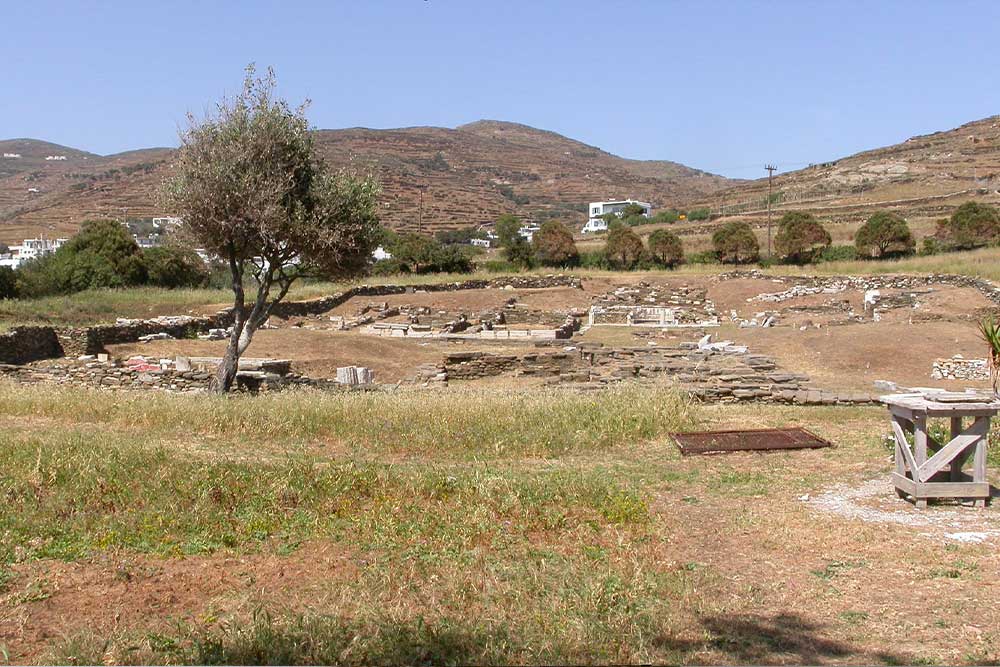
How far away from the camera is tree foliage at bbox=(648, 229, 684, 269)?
52562mm

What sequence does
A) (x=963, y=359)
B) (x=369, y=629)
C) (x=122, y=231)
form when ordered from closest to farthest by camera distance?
(x=369, y=629)
(x=963, y=359)
(x=122, y=231)

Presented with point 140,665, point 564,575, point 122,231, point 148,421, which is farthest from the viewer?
point 122,231

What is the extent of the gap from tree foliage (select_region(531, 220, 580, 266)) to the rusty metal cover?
43.9m

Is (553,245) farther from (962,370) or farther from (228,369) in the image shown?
(228,369)

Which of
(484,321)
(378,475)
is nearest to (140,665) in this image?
(378,475)

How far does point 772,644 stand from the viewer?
466 cm

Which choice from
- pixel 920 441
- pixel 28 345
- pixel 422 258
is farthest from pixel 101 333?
pixel 422 258

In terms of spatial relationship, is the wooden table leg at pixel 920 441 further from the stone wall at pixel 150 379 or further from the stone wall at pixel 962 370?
the stone wall at pixel 962 370

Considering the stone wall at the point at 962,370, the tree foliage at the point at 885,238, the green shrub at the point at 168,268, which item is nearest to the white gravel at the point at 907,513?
the stone wall at the point at 962,370

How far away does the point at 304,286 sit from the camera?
134ft

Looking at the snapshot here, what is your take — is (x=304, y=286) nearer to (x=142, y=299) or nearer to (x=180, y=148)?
(x=142, y=299)

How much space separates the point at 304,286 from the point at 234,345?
26328 millimetres

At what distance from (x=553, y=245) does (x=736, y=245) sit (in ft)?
35.6

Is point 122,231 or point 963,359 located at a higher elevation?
point 122,231
